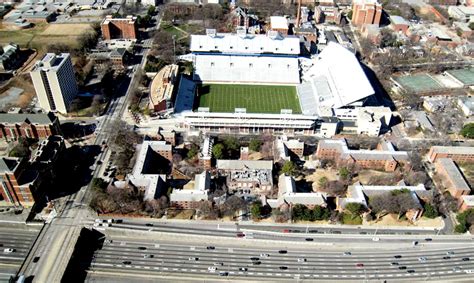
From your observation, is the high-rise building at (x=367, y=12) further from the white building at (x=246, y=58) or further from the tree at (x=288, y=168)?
the tree at (x=288, y=168)

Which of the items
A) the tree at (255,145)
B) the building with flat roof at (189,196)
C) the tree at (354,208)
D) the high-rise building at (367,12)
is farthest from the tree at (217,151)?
the high-rise building at (367,12)

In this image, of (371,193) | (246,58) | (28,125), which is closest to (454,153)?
(371,193)

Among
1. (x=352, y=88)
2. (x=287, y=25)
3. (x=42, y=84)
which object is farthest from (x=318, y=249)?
(x=287, y=25)

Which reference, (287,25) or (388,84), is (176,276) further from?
(287,25)

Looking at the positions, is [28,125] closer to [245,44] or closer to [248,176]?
[248,176]

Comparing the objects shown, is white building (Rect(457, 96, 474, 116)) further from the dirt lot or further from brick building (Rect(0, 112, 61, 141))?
brick building (Rect(0, 112, 61, 141))

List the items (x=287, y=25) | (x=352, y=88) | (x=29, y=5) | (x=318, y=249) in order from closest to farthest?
(x=318, y=249) < (x=352, y=88) < (x=287, y=25) < (x=29, y=5)
